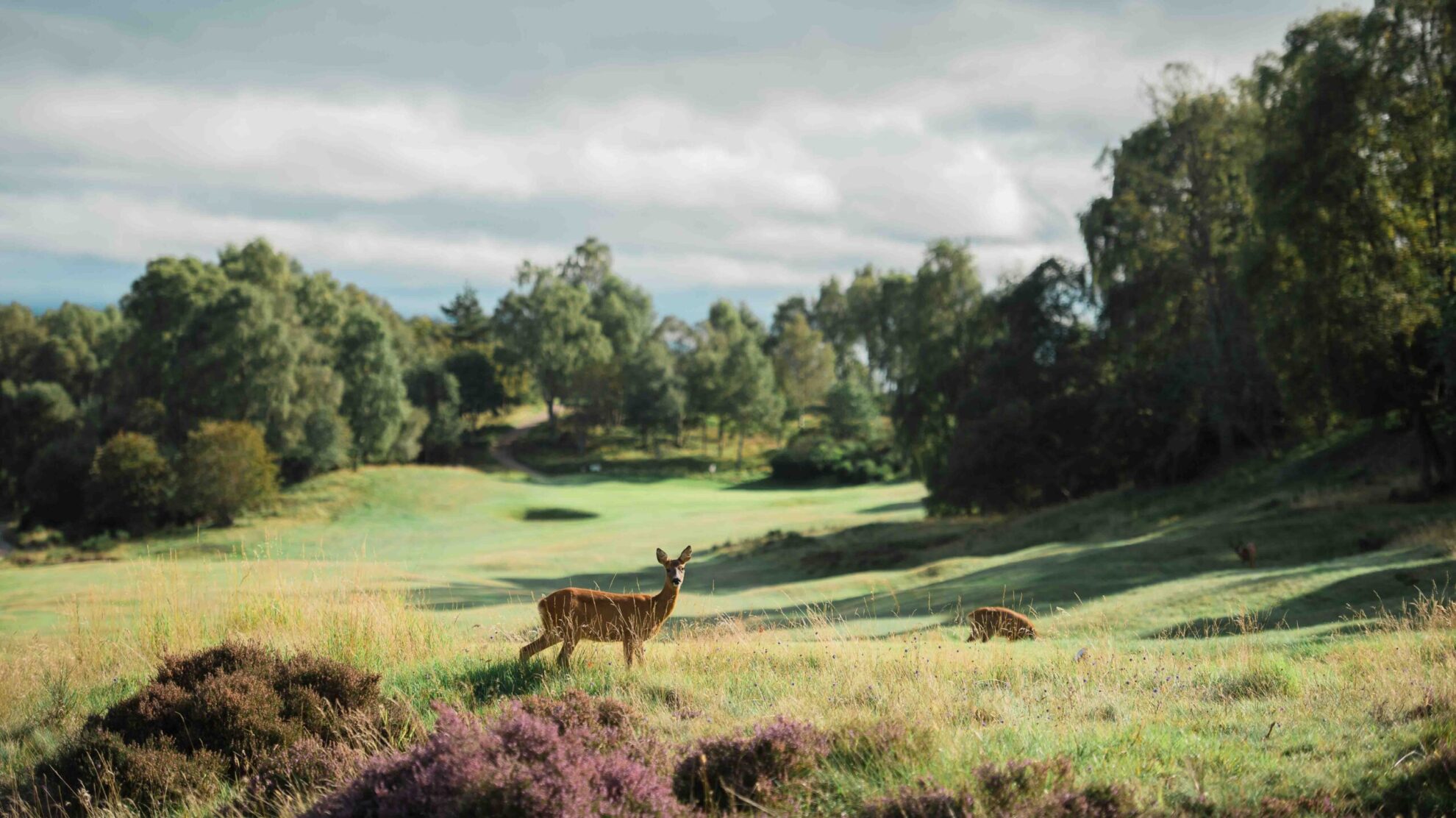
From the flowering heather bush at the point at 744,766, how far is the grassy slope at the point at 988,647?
0.76ft

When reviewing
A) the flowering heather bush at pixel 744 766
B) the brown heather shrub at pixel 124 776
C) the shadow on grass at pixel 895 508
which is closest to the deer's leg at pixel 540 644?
the brown heather shrub at pixel 124 776

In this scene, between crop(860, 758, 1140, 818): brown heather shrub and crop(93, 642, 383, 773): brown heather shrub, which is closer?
crop(860, 758, 1140, 818): brown heather shrub

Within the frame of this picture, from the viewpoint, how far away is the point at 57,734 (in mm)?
7766

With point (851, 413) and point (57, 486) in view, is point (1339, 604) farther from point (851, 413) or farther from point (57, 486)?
point (851, 413)

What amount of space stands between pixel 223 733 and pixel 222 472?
4293cm

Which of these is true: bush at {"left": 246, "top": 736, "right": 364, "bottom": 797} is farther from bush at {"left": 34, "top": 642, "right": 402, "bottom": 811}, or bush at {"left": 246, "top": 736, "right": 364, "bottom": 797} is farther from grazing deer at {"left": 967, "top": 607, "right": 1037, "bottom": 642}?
grazing deer at {"left": 967, "top": 607, "right": 1037, "bottom": 642}

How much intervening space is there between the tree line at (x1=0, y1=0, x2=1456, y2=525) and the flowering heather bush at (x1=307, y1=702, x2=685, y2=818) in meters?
22.4

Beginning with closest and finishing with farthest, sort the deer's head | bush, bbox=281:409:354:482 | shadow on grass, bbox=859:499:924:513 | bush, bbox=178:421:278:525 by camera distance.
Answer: the deer's head
bush, bbox=178:421:278:525
shadow on grass, bbox=859:499:924:513
bush, bbox=281:409:354:482

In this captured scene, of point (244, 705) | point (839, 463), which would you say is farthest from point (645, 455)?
point (244, 705)

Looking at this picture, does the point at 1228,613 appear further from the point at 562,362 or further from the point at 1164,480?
the point at 562,362

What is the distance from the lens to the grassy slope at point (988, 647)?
5797 mm

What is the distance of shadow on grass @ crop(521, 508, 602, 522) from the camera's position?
177ft

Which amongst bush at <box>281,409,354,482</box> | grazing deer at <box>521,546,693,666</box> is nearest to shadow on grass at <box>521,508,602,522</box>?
bush at <box>281,409,354,482</box>

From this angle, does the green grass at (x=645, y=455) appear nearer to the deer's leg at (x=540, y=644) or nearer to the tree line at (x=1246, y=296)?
the tree line at (x=1246, y=296)
